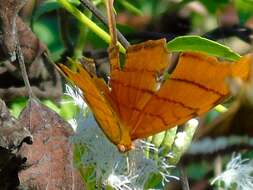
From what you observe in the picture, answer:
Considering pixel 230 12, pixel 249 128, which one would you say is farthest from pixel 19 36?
pixel 230 12

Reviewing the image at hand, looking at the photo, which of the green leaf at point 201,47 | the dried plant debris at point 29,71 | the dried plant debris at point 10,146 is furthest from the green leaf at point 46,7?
the dried plant debris at point 10,146

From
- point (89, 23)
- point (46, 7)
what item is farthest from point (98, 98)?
point (46, 7)

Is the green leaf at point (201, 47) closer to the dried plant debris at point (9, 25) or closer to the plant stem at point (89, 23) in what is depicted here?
the plant stem at point (89, 23)

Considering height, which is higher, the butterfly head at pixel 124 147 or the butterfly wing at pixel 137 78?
the butterfly wing at pixel 137 78

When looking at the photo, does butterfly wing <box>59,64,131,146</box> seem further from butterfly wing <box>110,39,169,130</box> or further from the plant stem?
the plant stem

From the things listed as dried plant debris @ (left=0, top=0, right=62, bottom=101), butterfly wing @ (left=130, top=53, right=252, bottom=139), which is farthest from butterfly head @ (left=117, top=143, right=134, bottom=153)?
dried plant debris @ (left=0, top=0, right=62, bottom=101)

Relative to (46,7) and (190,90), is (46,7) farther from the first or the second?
(190,90)
